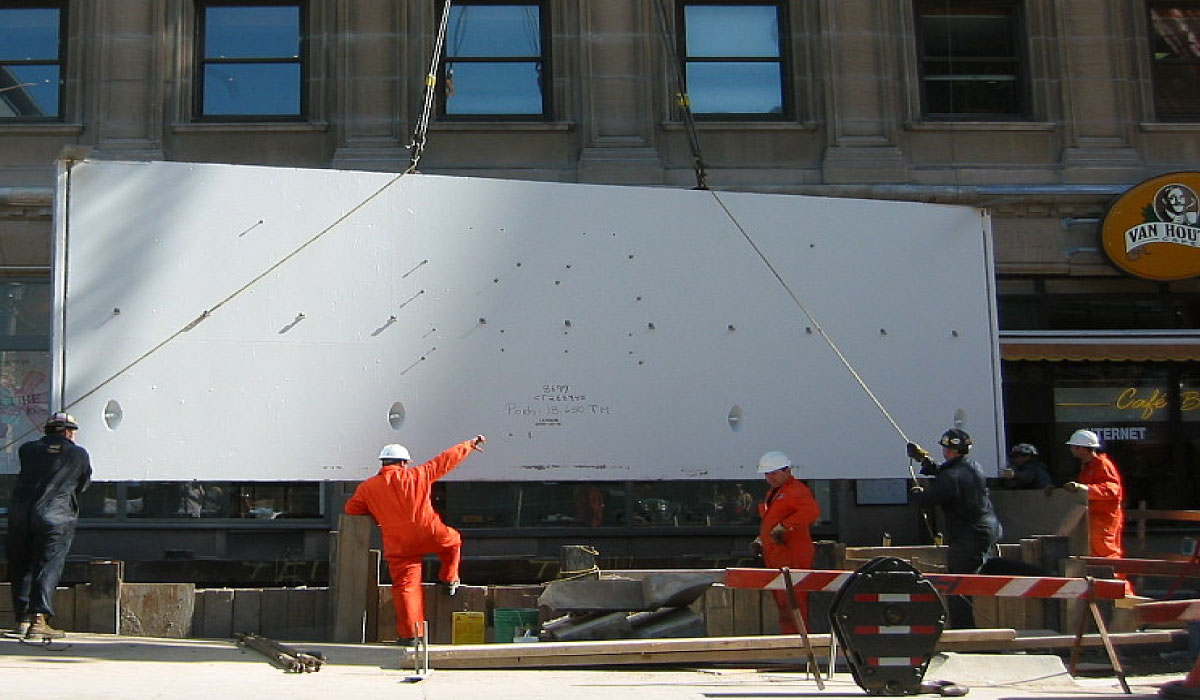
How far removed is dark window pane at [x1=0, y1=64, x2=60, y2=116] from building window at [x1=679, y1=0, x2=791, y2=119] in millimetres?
7548

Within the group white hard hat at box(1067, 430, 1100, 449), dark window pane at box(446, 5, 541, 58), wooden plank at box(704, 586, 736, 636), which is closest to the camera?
wooden plank at box(704, 586, 736, 636)

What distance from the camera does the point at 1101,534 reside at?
11.0m

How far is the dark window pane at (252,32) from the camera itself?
16.1m

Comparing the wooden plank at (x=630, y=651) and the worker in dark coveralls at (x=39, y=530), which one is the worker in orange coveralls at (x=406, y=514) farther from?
the worker in dark coveralls at (x=39, y=530)

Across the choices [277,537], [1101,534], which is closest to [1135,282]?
[1101,534]

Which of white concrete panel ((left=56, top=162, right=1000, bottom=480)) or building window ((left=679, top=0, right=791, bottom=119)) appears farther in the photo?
building window ((left=679, top=0, right=791, bottom=119))

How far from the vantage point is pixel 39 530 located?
9.81m

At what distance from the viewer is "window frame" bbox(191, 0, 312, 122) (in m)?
15.9

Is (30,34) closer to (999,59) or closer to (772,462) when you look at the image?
(772,462)

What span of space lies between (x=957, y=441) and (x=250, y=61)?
394 inches

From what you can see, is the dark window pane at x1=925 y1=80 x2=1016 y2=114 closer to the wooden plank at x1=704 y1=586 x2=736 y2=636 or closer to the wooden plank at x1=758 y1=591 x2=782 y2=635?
the wooden plank at x1=758 y1=591 x2=782 y2=635

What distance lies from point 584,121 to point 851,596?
9250mm

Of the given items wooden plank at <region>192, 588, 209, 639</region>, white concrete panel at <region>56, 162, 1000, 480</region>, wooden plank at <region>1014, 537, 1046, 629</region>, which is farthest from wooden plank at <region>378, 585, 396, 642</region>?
wooden plank at <region>1014, 537, 1046, 629</region>

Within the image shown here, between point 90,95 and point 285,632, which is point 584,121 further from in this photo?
point 285,632
